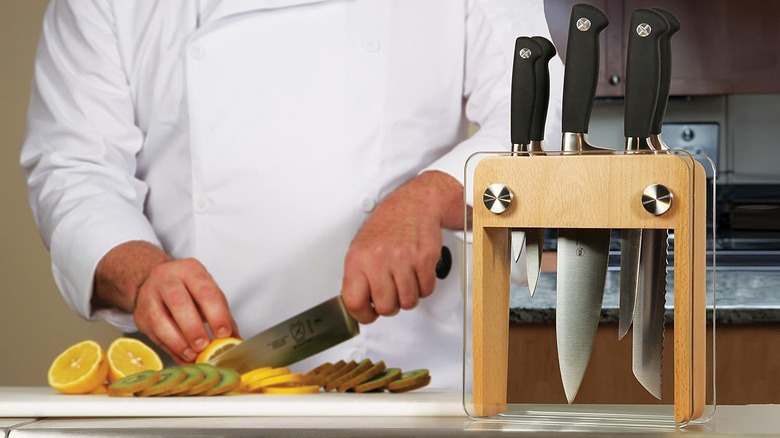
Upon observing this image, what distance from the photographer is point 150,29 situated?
1.44 meters

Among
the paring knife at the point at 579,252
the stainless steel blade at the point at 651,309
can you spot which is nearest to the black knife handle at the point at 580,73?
the paring knife at the point at 579,252

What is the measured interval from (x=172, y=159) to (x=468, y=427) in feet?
3.00

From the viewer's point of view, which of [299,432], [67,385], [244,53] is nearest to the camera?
[299,432]

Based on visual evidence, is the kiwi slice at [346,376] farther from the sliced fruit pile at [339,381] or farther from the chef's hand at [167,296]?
the chef's hand at [167,296]

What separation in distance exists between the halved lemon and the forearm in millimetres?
427

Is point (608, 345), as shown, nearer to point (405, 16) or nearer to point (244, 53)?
point (405, 16)

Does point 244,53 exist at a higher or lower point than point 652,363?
higher

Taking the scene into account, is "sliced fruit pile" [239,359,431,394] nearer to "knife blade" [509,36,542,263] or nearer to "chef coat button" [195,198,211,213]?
"knife blade" [509,36,542,263]

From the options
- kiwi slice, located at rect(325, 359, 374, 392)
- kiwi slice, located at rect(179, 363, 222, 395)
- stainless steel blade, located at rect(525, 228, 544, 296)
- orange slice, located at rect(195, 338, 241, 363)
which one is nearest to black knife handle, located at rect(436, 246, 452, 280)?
orange slice, located at rect(195, 338, 241, 363)

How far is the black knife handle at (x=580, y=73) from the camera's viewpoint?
684 millimetres

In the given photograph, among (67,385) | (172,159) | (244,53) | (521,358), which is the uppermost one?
(244,53)

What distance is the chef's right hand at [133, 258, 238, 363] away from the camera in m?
1.36

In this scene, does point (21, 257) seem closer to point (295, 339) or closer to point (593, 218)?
point (295, 339)

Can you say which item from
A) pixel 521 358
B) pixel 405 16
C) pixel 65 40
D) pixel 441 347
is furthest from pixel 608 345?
pixel 65 40
